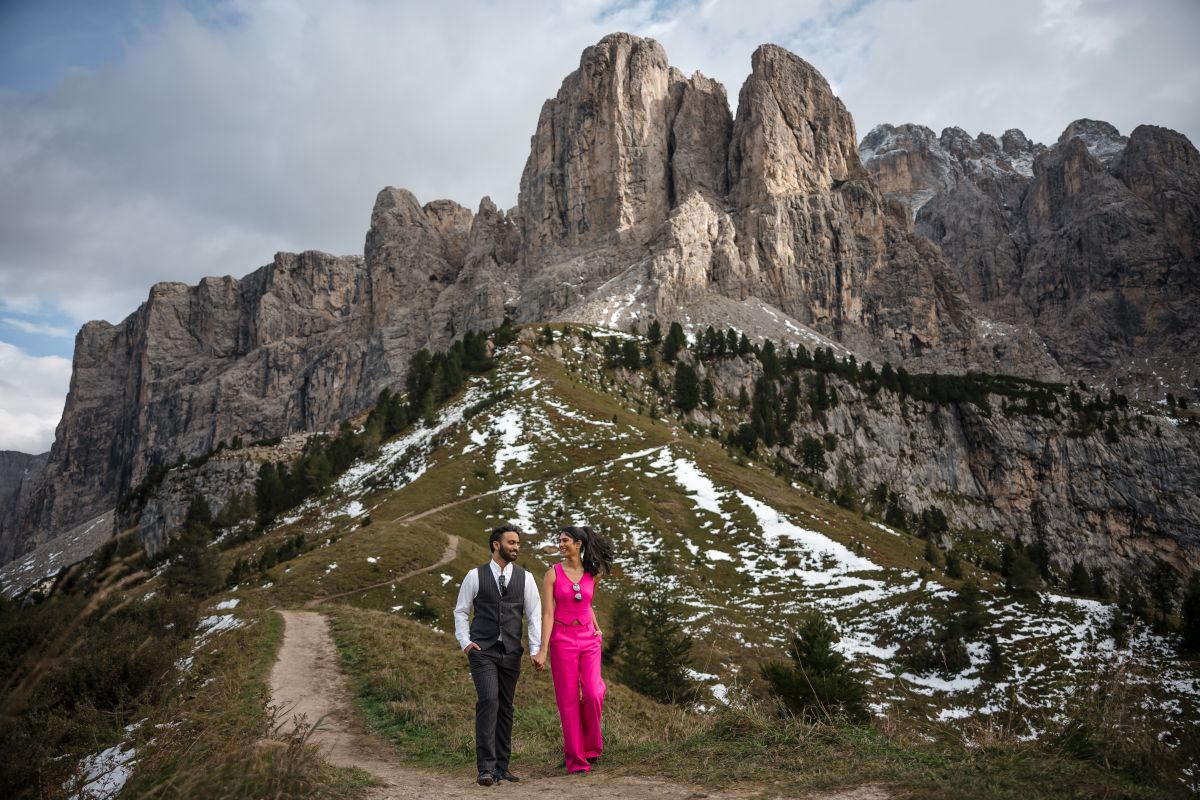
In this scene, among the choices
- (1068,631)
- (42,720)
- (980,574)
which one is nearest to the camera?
(42,720)

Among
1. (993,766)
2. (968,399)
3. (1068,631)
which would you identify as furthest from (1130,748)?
(968,399)

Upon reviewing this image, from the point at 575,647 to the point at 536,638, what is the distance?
0.57 metres

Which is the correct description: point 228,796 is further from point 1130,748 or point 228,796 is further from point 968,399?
point 968,399

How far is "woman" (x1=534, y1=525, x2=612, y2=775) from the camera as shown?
9.75 meters

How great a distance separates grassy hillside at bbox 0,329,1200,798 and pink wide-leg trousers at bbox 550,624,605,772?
54cm

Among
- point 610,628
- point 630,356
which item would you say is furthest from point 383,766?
point 630,356

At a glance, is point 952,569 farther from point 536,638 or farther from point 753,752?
point 536,638

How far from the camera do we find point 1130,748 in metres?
7.54

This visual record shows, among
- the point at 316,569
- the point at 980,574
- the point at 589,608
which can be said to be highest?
the point at 589,608

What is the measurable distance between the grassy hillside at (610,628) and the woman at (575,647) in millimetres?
614

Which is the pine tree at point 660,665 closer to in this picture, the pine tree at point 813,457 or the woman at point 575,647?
the woman at point 575,647

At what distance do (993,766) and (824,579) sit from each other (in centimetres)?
4276

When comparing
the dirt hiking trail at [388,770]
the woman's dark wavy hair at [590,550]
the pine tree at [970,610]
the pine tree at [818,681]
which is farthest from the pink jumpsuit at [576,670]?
the pine tree at [970,610]

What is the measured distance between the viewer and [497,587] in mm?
9922
